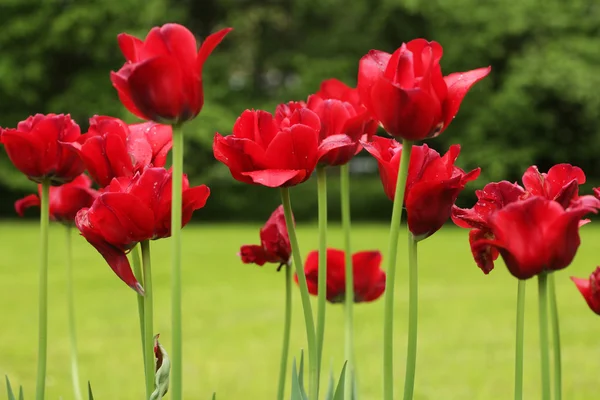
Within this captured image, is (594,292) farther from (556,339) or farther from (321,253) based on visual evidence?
(321,253)

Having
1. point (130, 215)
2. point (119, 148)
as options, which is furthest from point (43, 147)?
point (130, 215)

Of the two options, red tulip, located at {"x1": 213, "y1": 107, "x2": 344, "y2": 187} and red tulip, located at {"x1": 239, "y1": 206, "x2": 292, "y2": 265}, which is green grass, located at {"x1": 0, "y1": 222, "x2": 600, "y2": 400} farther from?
red tulip, located at {"x1": 213, "y1": 107, "x2": 344, "y2": 187}

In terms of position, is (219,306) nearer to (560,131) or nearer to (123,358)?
(123,358)

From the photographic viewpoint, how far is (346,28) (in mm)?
22875

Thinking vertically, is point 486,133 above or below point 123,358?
above

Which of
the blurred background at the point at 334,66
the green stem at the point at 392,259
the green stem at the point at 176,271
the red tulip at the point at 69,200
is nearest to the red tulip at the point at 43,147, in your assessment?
the red tulip at the point at 69,200

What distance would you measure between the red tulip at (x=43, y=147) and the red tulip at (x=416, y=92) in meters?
0.52

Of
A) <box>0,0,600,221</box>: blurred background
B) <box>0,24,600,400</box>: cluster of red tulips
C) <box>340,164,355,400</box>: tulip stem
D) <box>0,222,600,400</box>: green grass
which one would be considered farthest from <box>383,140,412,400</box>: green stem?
<box>0,0,600,221</box>: blurred background

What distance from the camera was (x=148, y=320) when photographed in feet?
3.82

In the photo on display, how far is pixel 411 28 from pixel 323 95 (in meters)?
20.6

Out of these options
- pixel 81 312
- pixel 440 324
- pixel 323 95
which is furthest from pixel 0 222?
pixel 323 95

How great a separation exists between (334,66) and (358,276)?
61.8 ft

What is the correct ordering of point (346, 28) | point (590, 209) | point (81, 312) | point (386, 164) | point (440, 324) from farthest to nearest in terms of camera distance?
point (346, 28) → point (81, 312) → point (440, 324) → point (386, 164) → point (590, 209)

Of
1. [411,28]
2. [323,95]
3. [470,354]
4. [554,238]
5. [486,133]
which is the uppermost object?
[411,28]
